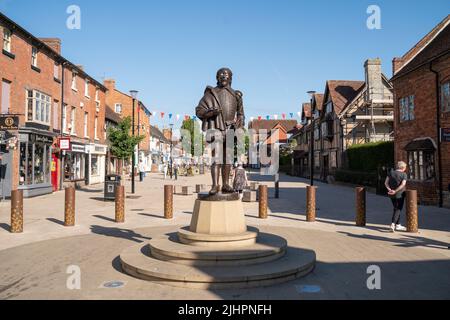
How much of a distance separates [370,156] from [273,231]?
1803 centimetres

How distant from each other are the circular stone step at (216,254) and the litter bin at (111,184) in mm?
10880

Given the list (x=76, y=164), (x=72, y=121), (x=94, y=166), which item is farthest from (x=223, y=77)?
(x=94, y=166)

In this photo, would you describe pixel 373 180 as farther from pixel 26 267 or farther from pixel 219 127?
pixel 26 267

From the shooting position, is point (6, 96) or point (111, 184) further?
point (6, 96)

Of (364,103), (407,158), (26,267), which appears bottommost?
(26,267)

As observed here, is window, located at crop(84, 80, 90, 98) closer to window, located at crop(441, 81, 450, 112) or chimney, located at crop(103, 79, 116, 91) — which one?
chimney, located at crop(103, 79, 116, 91)

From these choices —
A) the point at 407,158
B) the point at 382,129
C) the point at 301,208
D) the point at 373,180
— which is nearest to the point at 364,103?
the point at 382,129

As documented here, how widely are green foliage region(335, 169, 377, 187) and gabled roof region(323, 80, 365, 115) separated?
8538 mm

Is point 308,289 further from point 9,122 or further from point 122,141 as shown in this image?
point 122,141

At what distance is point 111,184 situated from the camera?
56.5ft

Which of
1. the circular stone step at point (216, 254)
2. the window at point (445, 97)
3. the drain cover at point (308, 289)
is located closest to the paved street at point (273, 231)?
the drain cover at point (308, 289)

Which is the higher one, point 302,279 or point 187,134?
point 187,134

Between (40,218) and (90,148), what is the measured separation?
1550cm

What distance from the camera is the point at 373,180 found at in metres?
23.1
